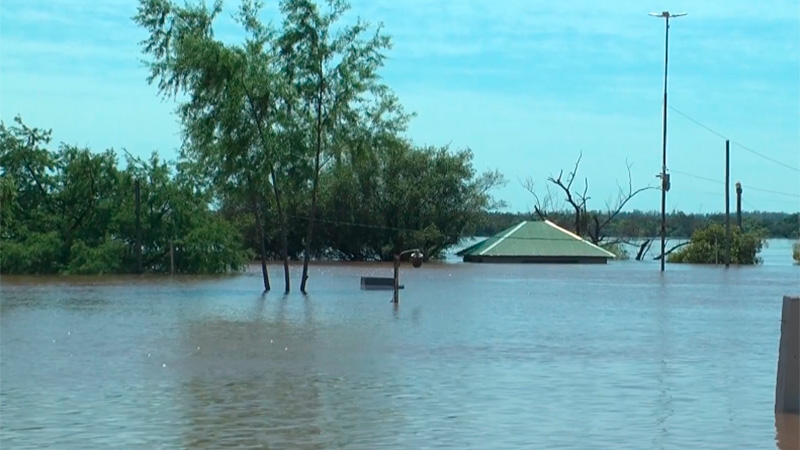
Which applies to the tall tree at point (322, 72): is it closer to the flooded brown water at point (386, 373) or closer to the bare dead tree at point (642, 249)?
the flooded brown water at point (386, 373)

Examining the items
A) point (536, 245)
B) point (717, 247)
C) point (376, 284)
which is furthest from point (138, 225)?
point (717, 247)

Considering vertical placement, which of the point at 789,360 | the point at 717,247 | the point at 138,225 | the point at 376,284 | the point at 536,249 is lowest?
the point at 789,360

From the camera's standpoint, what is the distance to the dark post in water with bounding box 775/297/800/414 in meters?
10.8

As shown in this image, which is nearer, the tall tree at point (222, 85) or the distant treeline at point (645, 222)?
the tall tree at point (222, 85)

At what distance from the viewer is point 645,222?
91.9 m

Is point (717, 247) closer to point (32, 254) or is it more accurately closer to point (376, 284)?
point (376, 284)

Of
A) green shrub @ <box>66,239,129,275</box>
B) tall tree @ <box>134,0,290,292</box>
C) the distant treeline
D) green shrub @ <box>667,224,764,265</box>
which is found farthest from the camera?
the distant treeline

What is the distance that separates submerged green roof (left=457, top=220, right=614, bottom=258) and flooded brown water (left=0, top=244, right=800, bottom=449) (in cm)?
3782

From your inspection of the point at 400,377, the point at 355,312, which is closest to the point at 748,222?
the point at 355,312

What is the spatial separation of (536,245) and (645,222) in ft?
64.6

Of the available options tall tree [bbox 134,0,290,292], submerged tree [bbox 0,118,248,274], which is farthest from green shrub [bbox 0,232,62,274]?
tall tree [bbox 134,0,290,292]

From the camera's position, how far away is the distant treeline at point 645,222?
7925 centimetres

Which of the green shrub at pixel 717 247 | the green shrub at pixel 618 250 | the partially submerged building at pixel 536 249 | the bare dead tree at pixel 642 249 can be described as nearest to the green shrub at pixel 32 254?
the partially submerged building at pixel 536 249

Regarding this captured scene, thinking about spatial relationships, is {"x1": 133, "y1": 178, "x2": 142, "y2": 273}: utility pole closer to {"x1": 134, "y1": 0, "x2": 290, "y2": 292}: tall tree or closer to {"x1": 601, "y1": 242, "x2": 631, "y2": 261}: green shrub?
{"x1": 134, "y1": 0, "x2": 290, "y2": 292}: tall tree
